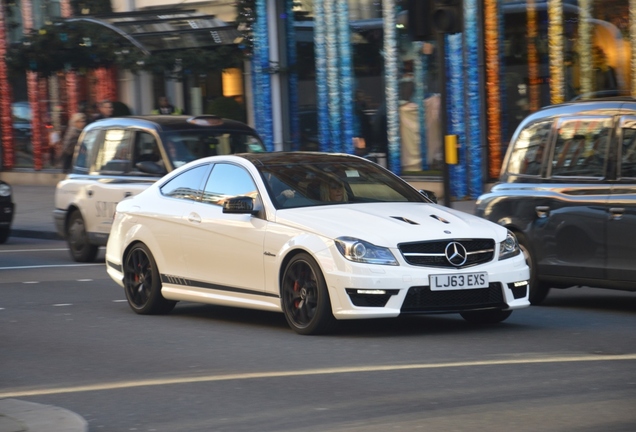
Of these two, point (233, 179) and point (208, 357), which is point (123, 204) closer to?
point (233, 179)

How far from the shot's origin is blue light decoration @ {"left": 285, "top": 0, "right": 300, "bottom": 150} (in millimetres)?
26391

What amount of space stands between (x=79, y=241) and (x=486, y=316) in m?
8.27

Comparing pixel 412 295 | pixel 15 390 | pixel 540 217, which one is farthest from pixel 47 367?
pixel 540 217

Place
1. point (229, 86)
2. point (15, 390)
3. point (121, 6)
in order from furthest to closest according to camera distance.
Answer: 1. point (121, 6)
2. point (229, 86)
3. point (15, 390)

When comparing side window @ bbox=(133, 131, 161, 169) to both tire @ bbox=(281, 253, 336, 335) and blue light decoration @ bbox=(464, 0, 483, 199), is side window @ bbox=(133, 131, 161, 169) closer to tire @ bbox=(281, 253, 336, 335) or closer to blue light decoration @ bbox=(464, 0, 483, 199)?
tire @ bbox=(281, 253, 336, 335)

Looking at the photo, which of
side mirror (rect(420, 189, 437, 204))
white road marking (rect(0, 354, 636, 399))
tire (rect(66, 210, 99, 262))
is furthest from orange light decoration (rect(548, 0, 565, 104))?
white road marking (rect(0, 354, 636, 399))

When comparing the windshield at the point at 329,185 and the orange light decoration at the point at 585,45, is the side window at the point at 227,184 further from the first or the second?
the orange light decoration at the point at 585,45

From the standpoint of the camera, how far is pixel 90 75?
31.5m

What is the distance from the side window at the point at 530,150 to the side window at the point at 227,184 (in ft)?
8.69

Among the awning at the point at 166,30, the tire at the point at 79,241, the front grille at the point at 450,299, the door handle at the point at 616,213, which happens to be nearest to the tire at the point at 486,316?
the front grille at the point at 450,299

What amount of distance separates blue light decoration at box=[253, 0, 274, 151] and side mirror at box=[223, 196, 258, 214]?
16.2m

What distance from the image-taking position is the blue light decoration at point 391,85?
23.9 m

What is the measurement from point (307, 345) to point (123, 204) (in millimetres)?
3446

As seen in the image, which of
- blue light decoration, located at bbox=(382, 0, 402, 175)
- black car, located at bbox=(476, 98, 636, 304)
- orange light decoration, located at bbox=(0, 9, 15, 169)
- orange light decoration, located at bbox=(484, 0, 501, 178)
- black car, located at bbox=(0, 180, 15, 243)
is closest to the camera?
black car, located at bbox=(476, 98, 636, 304)
